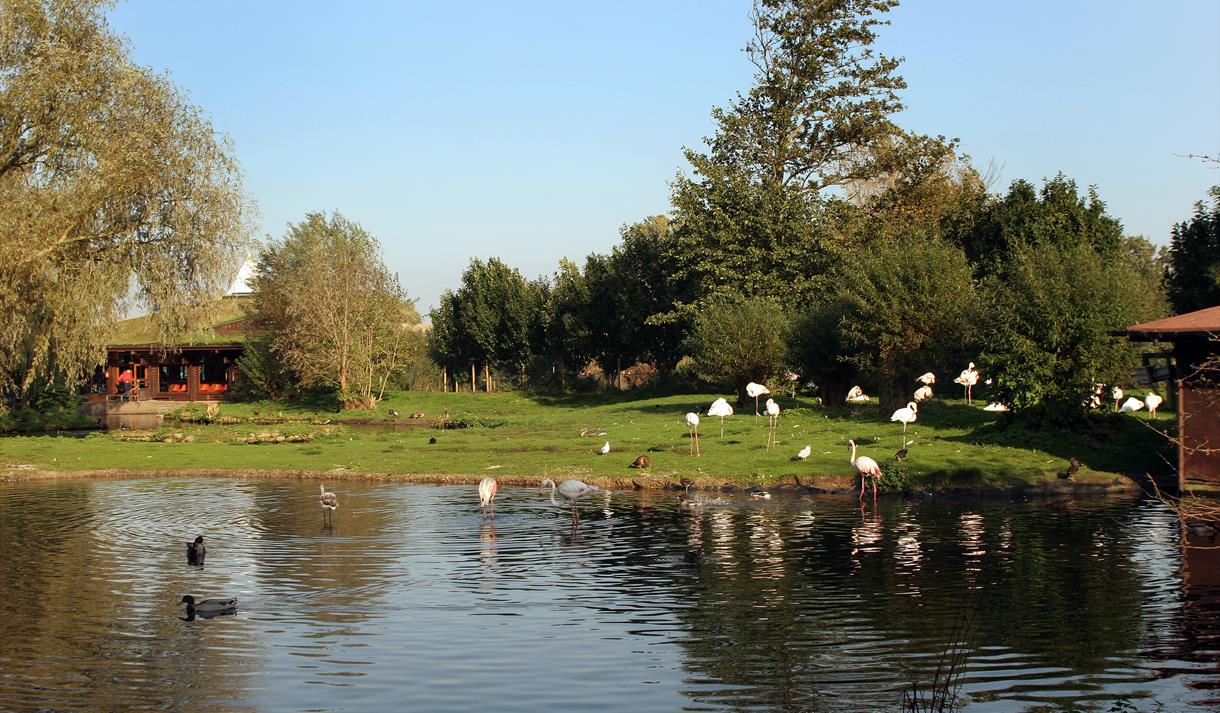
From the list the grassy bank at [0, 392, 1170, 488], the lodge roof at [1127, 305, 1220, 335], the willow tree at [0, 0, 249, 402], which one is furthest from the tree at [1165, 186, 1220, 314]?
the willow tree at [0, 0, 249, 402]

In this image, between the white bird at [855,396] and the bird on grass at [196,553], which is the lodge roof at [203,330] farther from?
the white bird at [855,396]

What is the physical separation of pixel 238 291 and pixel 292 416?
52698mm

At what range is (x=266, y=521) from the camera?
85.7 feet

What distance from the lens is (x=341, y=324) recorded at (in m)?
70.6

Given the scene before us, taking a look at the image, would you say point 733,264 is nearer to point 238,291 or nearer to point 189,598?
point 189,598

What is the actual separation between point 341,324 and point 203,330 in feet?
84.4

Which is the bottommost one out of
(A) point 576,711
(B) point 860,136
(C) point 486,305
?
(A) point 576,711

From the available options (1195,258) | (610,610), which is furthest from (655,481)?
(1195,258)

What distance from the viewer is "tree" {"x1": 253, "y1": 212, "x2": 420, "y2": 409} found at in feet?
230

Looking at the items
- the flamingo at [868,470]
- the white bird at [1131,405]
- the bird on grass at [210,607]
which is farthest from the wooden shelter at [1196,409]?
the bird on grass at [210,607]

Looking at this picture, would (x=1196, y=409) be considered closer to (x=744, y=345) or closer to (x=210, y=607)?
(x=210, y=607)

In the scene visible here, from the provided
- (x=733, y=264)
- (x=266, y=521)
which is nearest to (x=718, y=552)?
(x=266, y=521)

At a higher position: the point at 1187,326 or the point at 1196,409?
the point at 1187,326

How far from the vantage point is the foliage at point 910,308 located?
41.5 meters
